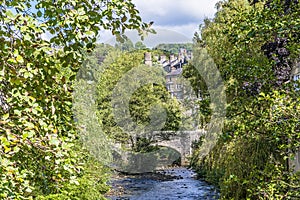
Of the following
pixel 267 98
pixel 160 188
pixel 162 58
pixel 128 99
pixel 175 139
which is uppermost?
pixel 162 58

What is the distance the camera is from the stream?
14.3 meters

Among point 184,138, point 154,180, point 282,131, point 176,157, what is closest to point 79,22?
point 282,131

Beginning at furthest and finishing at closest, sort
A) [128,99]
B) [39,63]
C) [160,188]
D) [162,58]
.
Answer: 1. [162,58]
2. [128,99]
3. [160,188]
4. [39,63]

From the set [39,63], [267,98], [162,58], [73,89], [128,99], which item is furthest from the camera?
[162,58]

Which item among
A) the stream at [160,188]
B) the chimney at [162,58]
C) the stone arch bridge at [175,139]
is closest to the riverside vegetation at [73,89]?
the stream at [160,188]

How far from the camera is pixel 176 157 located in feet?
87.7

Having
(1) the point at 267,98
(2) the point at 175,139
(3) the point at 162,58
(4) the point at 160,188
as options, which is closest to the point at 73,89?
(1) the point at 267,98

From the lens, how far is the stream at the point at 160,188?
14266 mm

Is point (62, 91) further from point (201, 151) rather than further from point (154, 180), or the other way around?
point (154, 180)

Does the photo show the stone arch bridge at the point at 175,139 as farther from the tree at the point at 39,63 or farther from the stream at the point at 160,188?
the tree at the point at 39,63

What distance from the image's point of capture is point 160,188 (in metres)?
16.8

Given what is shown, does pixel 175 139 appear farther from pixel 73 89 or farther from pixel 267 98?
pixel 73 89

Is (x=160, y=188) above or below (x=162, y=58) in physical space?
below

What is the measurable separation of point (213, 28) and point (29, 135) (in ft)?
48.9
